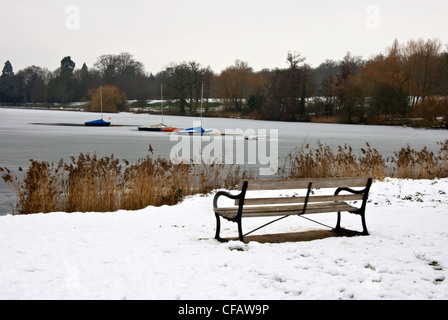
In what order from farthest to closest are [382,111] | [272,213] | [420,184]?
1. [382,111]
2. [420,184]
3. [272,213]

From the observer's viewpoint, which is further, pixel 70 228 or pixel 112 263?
pixel 70 228

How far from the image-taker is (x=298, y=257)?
17.2 ft

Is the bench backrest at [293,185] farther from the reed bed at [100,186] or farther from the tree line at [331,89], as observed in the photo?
the tree line at [331,89]

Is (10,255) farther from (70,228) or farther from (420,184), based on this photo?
(420,184)

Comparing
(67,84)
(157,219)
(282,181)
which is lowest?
(157,219)

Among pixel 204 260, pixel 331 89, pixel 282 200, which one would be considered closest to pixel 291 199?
pixel 282 200

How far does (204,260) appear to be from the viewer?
5.04 meters

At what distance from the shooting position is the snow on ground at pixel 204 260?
13.6ft

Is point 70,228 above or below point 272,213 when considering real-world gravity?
below

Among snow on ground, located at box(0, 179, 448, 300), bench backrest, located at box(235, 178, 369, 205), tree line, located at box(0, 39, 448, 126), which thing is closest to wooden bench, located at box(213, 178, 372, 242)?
bench backrest, located at box(235, 178, 369, 205)

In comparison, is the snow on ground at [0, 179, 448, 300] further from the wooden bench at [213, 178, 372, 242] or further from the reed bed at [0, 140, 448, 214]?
A: the reed bed at [0, 140, 448, 214]

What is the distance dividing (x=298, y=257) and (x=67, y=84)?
367ft

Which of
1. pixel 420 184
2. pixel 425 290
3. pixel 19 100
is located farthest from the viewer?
pixel 19 100
